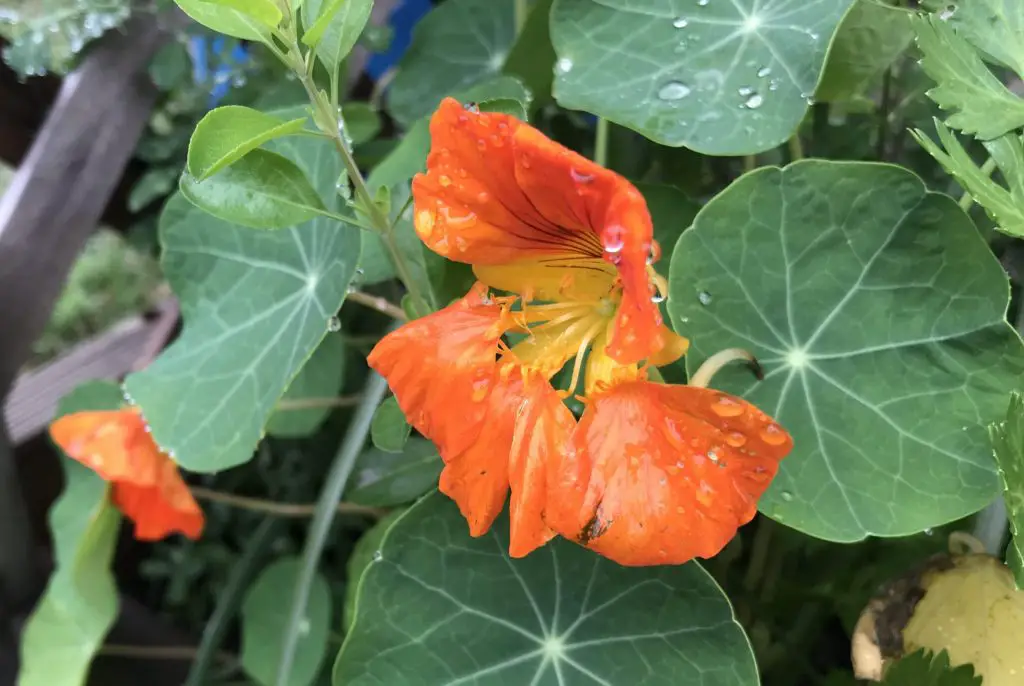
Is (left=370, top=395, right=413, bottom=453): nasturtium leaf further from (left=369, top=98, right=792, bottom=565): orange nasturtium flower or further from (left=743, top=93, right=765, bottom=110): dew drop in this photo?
(left=743, top=93, right=765, bottom=110): dew drop

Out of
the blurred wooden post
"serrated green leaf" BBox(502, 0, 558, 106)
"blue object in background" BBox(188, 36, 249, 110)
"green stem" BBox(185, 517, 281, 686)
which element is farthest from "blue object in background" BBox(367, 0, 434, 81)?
"green stem" BBox(185, 517, 281, 686)

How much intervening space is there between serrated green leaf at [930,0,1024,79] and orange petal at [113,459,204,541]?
86 centimetres

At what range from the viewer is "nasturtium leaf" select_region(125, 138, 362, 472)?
0.70m

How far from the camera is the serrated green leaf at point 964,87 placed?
1.63ft

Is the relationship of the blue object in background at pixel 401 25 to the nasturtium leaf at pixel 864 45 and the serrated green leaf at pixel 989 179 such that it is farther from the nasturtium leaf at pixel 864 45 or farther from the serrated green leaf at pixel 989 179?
the serrated green leaf at pixel 989 179

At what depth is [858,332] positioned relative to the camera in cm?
56

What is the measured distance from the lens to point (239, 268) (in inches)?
32.9

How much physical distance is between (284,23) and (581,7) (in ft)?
0.97

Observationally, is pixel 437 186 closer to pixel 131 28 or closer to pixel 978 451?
pixel 978 451

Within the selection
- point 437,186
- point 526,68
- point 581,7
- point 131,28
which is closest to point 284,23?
point 437,186

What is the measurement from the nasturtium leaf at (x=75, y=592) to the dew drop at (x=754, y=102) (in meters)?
0.88

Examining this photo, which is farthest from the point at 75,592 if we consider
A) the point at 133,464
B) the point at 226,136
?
the point at 226,136

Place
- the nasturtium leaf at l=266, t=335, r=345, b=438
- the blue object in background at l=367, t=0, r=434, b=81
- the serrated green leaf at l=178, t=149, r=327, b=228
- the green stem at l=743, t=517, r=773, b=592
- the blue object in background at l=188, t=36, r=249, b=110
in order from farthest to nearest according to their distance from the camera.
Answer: the blue object in background at l=367, t=0, r=434, b=81 → the blue object in background at l=188, t=36, r=249, b=110 → the nasturtium leaf at l=266, t=335, r=345, b=438 → the green stem at l=743, t=517, r=773, b=592 → the serrated green leaf at l=178, t=149, r=327, b=228

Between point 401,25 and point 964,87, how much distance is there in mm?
989
